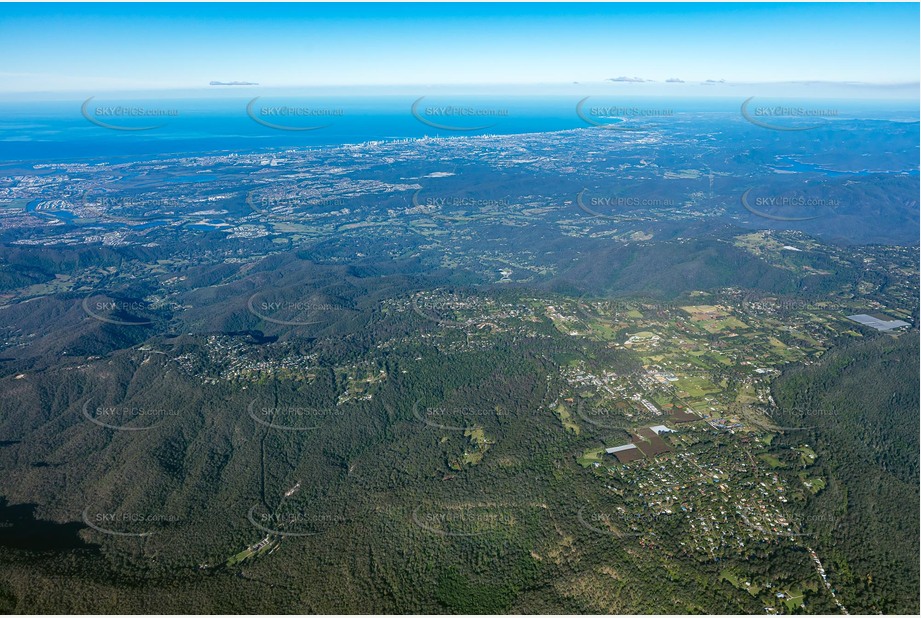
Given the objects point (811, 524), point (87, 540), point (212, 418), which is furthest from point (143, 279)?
point (811, 524)

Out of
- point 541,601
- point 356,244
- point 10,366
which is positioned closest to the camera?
point 541,601

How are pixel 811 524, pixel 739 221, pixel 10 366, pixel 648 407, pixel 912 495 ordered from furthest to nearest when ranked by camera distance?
pixel 739 221
pixel 10 366
pixel 648 407
pixel 912 495
pixel 811 524

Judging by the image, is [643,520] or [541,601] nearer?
[541,601]

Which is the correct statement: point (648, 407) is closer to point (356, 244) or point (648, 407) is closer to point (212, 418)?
point (212, 418)

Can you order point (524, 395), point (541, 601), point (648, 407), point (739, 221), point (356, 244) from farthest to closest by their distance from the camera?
point (739, 221) < point (356, 244) < point (524, 395) < point (648, 407) < point (541, 601)

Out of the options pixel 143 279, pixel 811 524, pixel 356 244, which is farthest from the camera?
pixel 356 244

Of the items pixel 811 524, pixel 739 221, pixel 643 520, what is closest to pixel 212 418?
pixel 643 520

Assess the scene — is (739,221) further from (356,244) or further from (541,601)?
(541,601)

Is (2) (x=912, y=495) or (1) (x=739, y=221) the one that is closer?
(2) (x=912, y=495)

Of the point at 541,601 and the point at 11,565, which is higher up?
the point at 11,565
